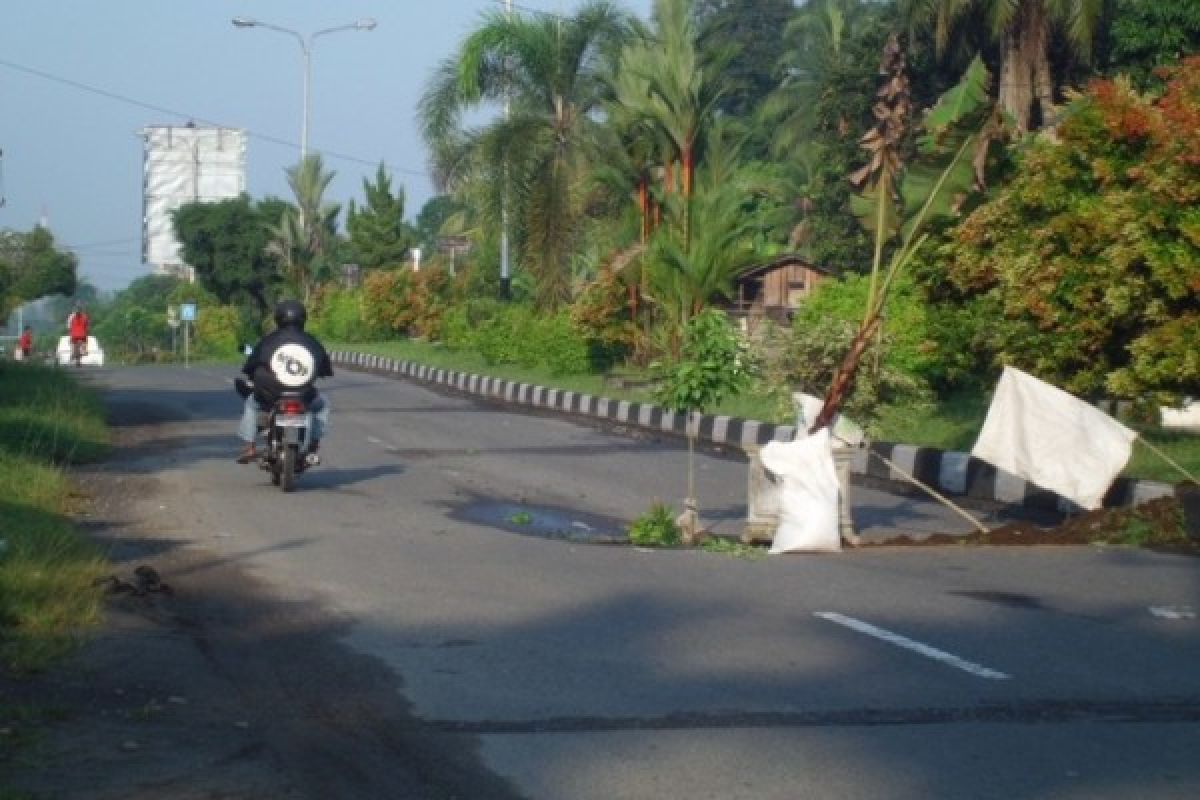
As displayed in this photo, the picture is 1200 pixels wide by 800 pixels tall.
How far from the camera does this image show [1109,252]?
1450 centimetres

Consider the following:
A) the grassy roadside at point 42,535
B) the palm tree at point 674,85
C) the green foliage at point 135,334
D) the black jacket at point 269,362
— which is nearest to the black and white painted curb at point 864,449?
the palm tree at point 674,85

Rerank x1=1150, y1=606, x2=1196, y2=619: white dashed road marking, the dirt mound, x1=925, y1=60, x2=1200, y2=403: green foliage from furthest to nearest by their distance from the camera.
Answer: x1=925, y1=60, x2=1200, y2=403: green foliage → the dirt mound → x1=1150, y1=606, x2=1196, y2=619: white dashed road marking

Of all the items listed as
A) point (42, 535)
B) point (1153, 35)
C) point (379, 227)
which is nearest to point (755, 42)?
point (379, 227)

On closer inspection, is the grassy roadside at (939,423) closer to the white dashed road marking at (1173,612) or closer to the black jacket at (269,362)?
the black jacket at (269,362)

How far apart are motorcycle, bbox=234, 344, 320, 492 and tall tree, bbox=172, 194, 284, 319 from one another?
206ft

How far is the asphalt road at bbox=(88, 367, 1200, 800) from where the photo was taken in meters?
5.80

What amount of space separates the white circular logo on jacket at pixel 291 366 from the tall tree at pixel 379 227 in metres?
55.7

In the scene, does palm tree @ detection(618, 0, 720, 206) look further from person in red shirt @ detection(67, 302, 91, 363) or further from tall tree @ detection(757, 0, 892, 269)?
person in red shirt @ detection(67, 302, 91, 363)

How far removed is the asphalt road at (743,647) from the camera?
580 cm

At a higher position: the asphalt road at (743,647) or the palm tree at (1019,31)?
the palm tree at (1019,31)

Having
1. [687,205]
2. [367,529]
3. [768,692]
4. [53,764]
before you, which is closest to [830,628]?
[768,692]

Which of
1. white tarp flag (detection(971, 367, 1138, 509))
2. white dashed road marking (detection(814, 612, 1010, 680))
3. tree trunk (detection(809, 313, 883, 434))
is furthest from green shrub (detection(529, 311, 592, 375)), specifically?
white dashed road marking (detection(814, 612, 1010, 680))

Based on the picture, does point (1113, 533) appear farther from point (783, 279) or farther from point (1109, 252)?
point (783, 279)

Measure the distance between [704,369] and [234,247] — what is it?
223 ft
